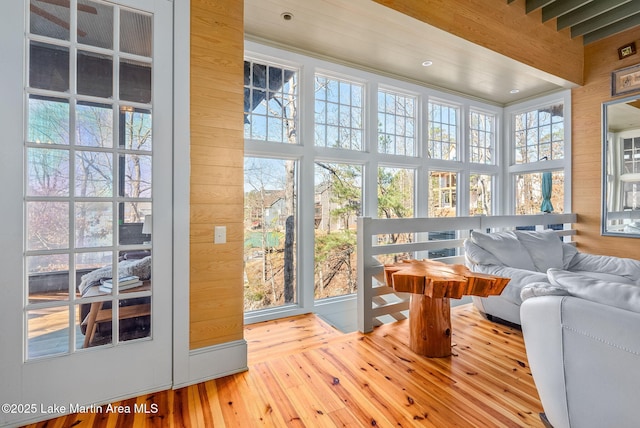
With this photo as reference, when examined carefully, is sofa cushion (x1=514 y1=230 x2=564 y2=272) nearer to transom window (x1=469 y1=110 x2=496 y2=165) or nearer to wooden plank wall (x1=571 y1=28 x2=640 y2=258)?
wooden plank wall (x1=571 y1=28 x2=640 y2=258)

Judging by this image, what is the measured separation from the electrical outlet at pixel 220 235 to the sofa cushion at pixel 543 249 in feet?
10.00

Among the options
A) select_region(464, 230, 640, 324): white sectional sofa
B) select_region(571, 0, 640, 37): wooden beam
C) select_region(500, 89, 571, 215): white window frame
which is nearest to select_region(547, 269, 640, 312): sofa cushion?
select_region(464, 230, 640, 324): white sectional sofa

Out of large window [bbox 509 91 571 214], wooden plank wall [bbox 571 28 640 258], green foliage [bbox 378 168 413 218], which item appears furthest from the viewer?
large window [bbox 509 91 571 214]

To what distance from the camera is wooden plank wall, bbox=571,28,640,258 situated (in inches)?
145

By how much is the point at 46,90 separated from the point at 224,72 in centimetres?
95

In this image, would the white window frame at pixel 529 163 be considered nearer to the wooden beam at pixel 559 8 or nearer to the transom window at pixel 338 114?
the wooden beam at pixel 559 8

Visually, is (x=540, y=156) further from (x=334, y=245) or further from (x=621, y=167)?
(x=334, y=245)

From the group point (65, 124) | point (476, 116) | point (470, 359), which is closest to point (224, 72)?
point (65, 124)

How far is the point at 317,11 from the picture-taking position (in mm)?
2643

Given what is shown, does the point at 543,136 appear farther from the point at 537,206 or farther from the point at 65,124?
the point at 65,124

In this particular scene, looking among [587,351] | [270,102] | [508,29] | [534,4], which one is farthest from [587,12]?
[587,351]

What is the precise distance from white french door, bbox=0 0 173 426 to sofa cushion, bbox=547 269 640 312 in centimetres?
209

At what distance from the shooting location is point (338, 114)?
141 inches

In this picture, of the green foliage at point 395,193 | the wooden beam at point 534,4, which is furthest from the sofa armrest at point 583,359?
the wooden beam at point 534,4
